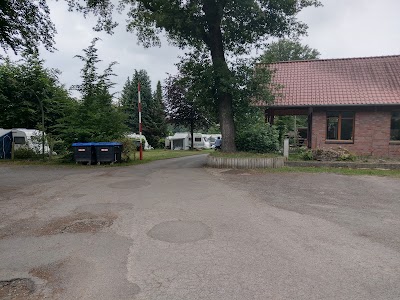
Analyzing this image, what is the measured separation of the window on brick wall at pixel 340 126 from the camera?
17625 mm

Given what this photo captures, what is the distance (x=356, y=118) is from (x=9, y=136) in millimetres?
21981

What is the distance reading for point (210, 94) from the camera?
15422mm

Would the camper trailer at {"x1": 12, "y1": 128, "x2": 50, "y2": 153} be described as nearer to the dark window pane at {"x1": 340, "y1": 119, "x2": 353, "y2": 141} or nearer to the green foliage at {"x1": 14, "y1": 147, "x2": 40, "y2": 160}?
the green foliage at {"x1": 14, "y1": 147, "x2": 40, "y2": 160}

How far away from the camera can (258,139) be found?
15734 millimetres

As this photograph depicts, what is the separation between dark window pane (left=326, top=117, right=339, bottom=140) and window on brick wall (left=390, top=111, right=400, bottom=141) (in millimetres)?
2849

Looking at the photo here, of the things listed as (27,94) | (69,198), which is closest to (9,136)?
(27,94)

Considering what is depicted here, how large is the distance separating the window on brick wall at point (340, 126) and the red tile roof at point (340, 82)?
100cm

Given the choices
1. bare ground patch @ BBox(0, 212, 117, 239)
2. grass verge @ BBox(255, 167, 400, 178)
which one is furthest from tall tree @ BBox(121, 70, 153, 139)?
bare ground patch @ BBox(0, 212, 117, 239)

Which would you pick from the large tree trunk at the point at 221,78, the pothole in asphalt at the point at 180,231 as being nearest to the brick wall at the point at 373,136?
the large tree trunk at the point at 221,78

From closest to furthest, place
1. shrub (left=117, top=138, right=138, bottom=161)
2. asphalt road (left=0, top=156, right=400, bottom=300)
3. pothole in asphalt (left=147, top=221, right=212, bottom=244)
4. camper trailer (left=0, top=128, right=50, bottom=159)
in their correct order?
asphalt road (left=0, top=156, right=400, bottom=300) < pothole in asphalt (left=147, top=221, right=212, bottom=244) < shrub (left=117, top=138, right=138, bottom=161) < camper trailer (left=0, top=128, right=50, bottom=159)

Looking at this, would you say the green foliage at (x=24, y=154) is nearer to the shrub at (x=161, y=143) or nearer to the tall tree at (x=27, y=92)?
the tall tree at (x=27, y=92)

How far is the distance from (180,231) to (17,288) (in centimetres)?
246

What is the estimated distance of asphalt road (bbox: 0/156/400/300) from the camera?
3.30m

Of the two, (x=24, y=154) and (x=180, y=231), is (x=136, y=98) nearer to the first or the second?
(x=24, y=154)
